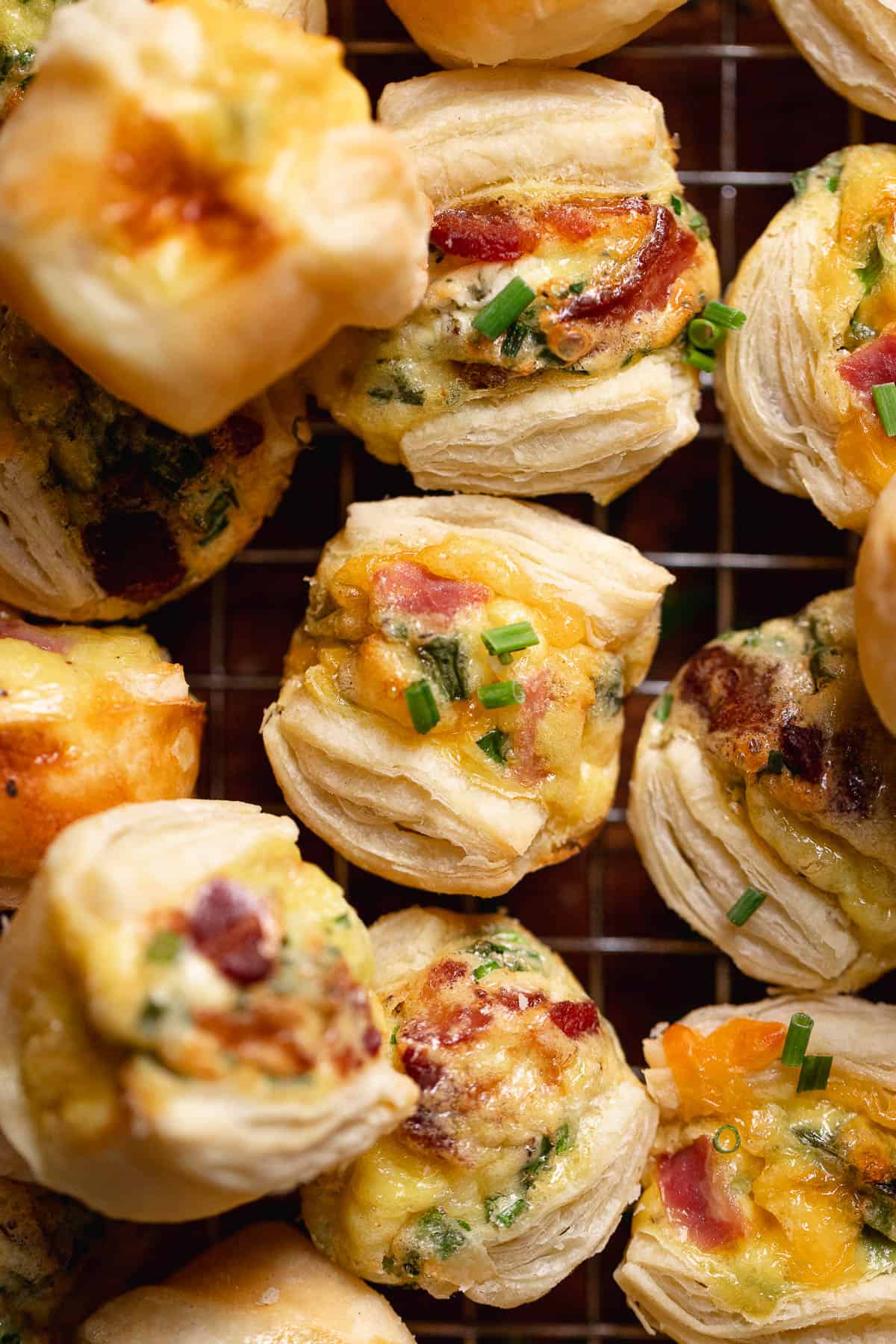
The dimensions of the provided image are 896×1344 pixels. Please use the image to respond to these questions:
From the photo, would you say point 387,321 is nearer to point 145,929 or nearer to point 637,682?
point 637,682

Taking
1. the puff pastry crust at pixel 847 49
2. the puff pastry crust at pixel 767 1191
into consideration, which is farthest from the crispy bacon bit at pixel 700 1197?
the puff pastry crust at pixel 847 49

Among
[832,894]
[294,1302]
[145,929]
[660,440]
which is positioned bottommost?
[294,1302]

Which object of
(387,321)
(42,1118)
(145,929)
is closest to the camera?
(145,929)

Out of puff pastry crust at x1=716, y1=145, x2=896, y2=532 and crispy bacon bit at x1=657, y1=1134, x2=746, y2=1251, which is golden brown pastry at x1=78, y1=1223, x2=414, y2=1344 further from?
puff pastry crust at x1=716, y1=145, x2=896, y2=532

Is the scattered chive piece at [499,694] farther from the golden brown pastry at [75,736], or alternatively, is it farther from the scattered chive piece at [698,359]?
the scattered chive piece at [698,359]

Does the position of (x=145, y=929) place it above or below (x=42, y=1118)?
above

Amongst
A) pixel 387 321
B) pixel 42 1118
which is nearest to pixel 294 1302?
pixel 42 1118

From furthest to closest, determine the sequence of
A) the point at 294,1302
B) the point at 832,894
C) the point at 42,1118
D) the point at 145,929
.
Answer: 1. the point at 832,894
2. the point at 294,1302
3. the point at 42,1118
4. the point at 145,929
